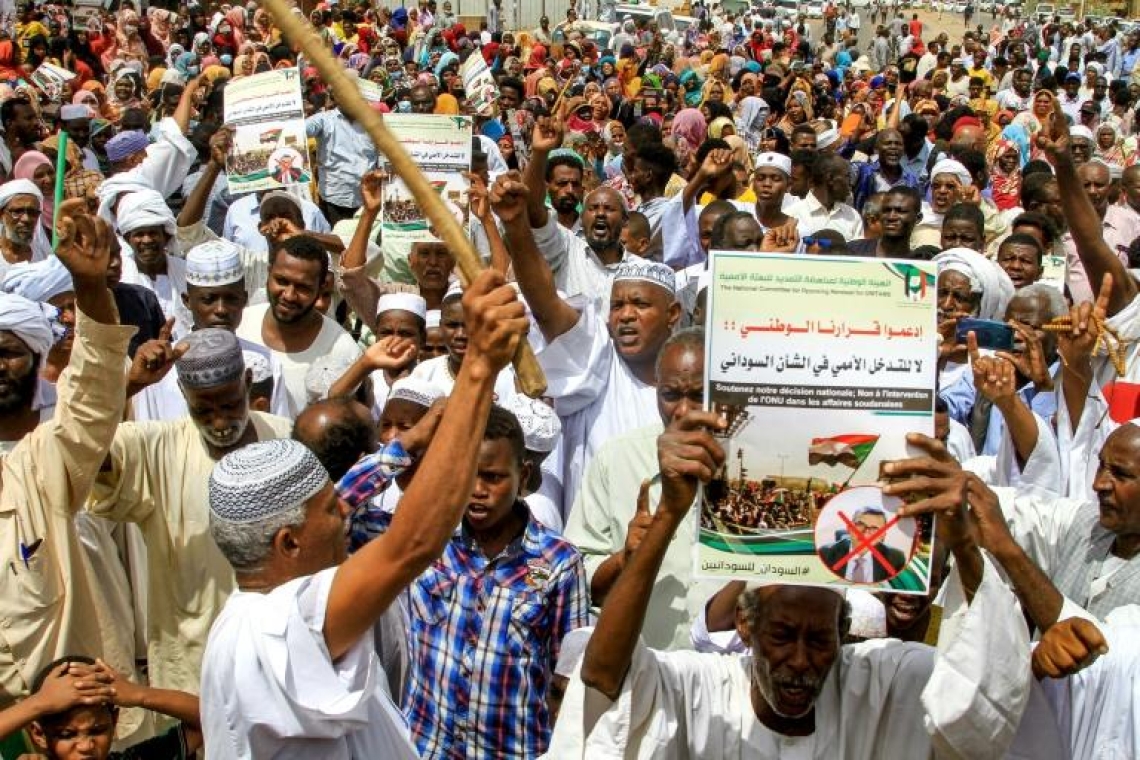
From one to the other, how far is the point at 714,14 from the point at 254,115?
98.7ft

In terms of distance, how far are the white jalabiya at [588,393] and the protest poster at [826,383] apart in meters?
2.16

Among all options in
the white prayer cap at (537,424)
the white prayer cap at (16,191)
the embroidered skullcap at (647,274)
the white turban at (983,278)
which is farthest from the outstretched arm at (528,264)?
the white prayer cap at (16,191)

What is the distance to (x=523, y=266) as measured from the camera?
16.0ft

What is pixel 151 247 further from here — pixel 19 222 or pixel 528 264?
pixel 528 264

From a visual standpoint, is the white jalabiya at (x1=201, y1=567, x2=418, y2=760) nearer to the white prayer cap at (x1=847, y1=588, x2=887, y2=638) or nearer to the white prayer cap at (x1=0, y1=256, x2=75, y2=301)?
the white prayer cap at (x1=847, y1=588, x2=887, y2=638)

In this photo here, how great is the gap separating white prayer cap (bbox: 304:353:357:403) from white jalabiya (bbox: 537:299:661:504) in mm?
980

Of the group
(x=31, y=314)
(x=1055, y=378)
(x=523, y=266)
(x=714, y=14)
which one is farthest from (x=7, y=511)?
(x=714, y=14)

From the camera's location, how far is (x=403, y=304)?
243 inches

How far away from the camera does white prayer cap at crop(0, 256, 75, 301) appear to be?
6367mm

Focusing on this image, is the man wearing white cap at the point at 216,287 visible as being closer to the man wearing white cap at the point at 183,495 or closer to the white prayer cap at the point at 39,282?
the white prayer cap at the point at 39,282

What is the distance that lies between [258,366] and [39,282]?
1.68m

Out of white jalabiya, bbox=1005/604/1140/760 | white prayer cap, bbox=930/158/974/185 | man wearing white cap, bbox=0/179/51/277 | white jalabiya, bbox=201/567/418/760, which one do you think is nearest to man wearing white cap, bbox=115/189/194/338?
man wearing white cap, bbox=0/179/51/277

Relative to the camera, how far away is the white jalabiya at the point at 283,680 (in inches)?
111

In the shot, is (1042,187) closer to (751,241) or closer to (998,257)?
(998,257)
